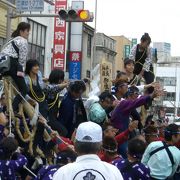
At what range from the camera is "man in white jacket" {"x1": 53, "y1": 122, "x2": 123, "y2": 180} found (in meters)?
3.63

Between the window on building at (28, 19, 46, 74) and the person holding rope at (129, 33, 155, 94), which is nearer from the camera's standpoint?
the person holding rope at (129, 33, 155, 94)

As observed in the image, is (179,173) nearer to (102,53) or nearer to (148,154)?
(148,154)

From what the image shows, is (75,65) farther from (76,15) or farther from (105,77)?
(105,77)

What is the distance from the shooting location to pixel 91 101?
791cm

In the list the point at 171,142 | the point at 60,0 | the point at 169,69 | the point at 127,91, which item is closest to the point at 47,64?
the point at 60,0

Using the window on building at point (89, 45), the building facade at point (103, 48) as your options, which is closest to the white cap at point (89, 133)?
the window on building at point (89, 45)

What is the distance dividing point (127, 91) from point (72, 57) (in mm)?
21354

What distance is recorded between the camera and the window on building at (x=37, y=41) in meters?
26.8

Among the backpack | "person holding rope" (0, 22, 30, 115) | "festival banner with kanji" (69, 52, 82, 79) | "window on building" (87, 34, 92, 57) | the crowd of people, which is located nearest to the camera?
the crowd of people

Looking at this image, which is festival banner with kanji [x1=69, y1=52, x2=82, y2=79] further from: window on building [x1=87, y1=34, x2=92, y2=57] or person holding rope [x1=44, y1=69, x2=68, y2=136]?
person holding rope [x1=44, y1=69, x2=68, y2=136]

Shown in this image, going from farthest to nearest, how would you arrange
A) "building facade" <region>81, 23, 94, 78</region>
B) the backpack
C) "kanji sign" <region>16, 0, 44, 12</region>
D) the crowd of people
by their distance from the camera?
"building facade" <region>81, 23, 94, 78</region> → "kanji sign" <region>16, 0, 44, 12</region> → the backpack → the crowd of people

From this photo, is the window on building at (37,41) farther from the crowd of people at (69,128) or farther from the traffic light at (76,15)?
the crowd of people at (69,128)

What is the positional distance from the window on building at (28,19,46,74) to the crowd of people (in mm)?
18011

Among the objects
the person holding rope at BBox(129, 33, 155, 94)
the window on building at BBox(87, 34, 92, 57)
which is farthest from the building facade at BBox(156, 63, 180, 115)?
the person holding rope at BBox(129, 33, 155, 94)
